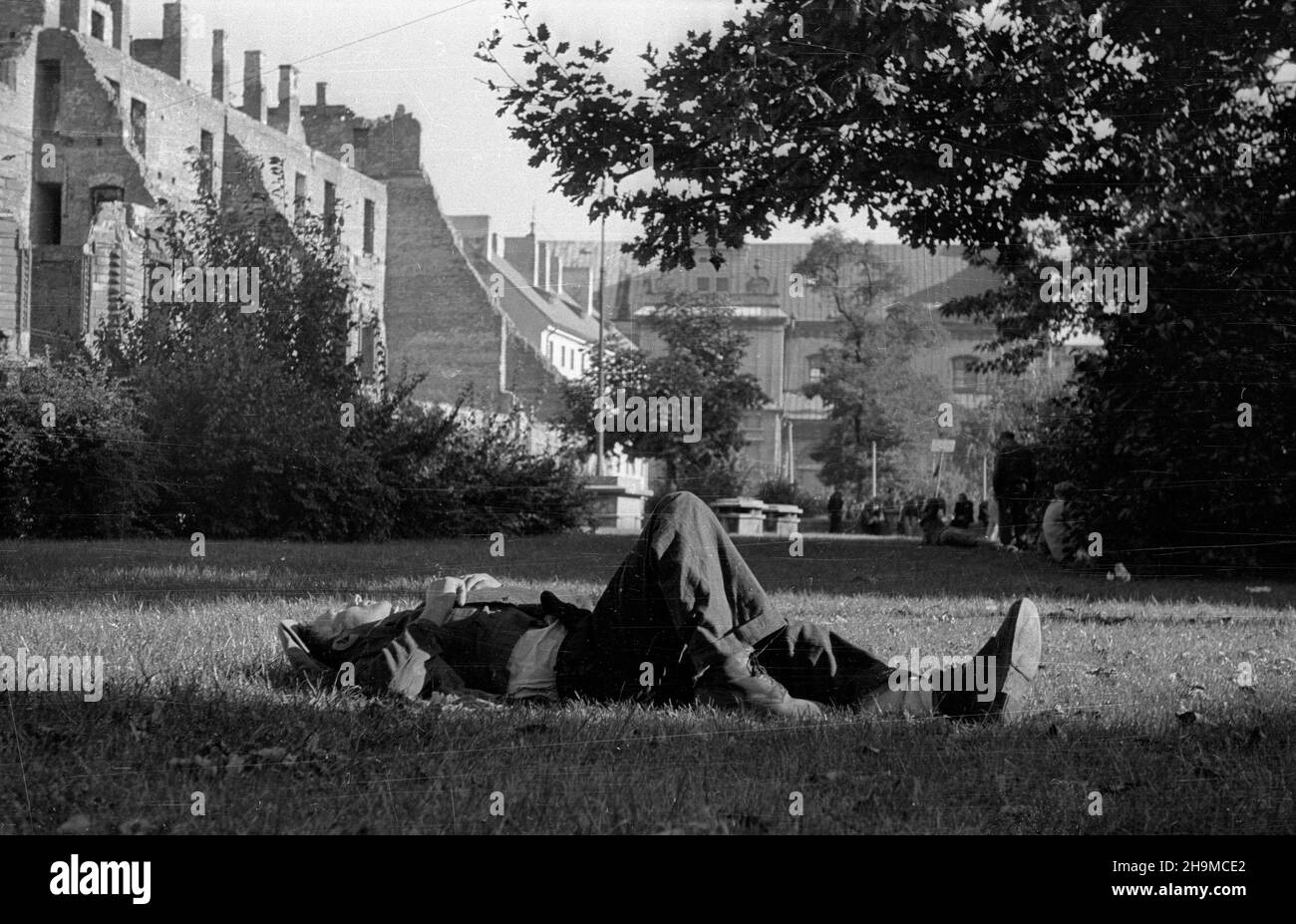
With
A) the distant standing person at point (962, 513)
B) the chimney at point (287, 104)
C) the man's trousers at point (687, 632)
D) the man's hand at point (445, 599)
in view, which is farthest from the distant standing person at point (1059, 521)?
the man's hand at point (445, 599)

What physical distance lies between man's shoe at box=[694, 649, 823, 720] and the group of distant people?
68.5 inches

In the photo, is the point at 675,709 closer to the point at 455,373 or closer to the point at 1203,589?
the point at 455,373

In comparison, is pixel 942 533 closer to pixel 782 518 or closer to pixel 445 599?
pixel 782 518

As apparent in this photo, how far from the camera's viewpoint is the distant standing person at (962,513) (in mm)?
11617

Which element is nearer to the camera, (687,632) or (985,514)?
(687,632)

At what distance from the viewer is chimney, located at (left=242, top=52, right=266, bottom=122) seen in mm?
5898

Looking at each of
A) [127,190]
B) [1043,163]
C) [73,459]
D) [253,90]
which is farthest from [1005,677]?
[127,190]

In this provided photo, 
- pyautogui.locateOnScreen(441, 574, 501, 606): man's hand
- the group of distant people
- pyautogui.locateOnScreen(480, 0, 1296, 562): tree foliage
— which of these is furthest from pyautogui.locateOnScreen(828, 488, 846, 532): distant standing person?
pyautogui.locateOnScreen(441, 574, 501, 606): man's hand

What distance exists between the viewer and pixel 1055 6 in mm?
7707

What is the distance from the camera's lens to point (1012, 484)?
11117 millimetres

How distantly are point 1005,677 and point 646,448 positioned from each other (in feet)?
7.04

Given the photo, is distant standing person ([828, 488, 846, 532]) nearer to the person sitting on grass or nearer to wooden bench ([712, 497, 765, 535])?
wooden bench ([712, 497, 765, 535])

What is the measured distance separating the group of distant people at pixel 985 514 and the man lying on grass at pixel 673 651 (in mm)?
1572

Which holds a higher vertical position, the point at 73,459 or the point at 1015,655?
the point at 73,459
